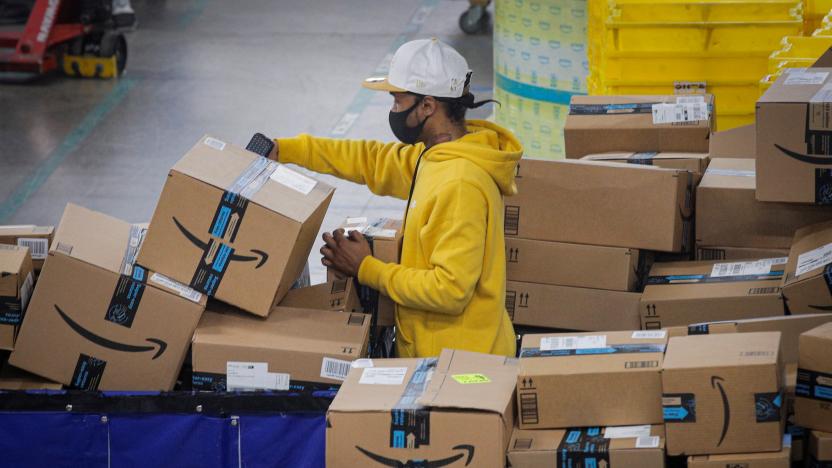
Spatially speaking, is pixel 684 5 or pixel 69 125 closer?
pixel 684 5

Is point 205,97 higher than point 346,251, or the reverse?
point 205,97

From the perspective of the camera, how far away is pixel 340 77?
10859 mm

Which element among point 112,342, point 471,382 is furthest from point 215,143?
point 471,382

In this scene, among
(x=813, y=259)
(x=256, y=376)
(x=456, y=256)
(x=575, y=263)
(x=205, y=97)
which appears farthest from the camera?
(x=205, y=97)

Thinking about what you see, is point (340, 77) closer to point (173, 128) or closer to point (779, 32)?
point (173, 128)

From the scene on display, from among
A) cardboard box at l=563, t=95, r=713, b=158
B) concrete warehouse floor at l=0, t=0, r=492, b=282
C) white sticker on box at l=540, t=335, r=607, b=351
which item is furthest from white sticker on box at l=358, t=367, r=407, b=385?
concrete warehouse floor at l=0, t=0, r=492, b=282

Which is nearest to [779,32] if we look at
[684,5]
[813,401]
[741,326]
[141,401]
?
[684,5]

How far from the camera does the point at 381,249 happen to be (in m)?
3.94

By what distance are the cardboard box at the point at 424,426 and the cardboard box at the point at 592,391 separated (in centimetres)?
7

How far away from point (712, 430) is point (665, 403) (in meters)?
0.14

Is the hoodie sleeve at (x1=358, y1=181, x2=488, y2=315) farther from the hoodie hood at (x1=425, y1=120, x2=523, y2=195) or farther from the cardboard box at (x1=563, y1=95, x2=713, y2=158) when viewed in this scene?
the cardboard box at (x1=563, y1=95, x2=713, y2=158)

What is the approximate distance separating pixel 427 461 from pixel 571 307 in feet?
5.43

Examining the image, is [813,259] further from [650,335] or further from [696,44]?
[696,44]

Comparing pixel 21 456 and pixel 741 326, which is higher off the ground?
pixel 741 326
